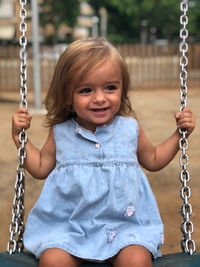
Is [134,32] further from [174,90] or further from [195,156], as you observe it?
[195,156]

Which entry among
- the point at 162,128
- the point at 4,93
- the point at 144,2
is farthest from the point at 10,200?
the point at 144,2

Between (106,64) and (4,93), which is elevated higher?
(106,64)

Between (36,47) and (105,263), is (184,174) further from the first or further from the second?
(36,47)

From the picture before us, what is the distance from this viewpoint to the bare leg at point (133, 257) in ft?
5.38

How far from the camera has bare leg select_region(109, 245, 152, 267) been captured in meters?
1.64

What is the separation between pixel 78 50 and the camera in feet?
6.01

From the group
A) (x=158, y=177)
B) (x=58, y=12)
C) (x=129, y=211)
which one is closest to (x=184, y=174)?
(x=129, y=211)

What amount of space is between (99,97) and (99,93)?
17 millimetres

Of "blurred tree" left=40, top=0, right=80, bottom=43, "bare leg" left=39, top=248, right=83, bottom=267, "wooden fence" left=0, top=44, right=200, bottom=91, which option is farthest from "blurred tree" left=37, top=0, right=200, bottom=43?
"bare leg" left=39, top=248, right=83, bottom=267

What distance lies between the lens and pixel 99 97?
1.77 metres

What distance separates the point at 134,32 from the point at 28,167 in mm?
41201

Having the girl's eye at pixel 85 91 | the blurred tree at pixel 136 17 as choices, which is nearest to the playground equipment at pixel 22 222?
the girl's eye at pixel 85 91

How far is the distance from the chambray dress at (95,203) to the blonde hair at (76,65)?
149 mm

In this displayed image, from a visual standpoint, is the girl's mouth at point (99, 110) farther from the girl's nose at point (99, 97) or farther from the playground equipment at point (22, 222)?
the playground equipment at point (22, 222)
